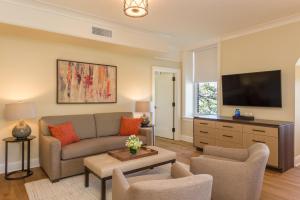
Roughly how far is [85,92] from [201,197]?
3.49 m

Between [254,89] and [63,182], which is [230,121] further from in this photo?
[63,182]

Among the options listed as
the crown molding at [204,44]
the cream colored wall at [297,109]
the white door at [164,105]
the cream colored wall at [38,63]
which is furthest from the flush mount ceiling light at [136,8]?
the white door at [164,105]

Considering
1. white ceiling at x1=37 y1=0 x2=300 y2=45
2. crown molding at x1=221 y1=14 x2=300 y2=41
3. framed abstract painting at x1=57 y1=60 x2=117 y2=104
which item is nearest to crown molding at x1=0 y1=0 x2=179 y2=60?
white ceiling at x1=37 y1=0 x2=300 y2=45

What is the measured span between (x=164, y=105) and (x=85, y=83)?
112 inches

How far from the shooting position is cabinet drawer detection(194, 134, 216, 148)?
4.55 metres

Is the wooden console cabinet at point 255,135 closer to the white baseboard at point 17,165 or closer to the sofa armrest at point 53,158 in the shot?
the sofa armrest at point 53,158

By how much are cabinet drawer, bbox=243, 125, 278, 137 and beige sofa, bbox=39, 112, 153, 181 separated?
1.90 metres

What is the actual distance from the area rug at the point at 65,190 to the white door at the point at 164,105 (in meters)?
3.50

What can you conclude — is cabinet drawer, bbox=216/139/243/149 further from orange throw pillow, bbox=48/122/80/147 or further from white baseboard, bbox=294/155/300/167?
orange throw pillow, bbox=48/122/80/147

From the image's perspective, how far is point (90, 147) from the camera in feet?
11.3

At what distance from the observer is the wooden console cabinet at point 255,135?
347 cm

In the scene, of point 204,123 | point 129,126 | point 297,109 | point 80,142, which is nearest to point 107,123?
point 129,126

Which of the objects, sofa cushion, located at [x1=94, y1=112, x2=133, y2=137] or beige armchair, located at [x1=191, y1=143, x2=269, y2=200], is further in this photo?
sofa cushion, located at [x1=94, y1=112, x2=133, y2=137]

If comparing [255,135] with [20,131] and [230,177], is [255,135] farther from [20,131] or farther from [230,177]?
[20,131]
